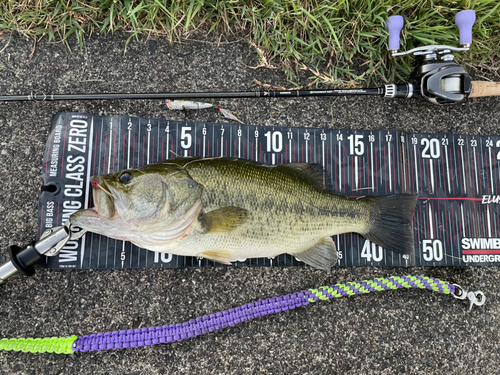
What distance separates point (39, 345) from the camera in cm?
217

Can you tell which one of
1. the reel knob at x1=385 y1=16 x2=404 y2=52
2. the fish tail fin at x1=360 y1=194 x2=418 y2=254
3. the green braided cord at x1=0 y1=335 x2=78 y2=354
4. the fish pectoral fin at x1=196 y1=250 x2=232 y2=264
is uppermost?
the reel knob at x1=385 y1=16 x2=404 y2=52

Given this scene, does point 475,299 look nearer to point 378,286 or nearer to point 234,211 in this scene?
point 378,286

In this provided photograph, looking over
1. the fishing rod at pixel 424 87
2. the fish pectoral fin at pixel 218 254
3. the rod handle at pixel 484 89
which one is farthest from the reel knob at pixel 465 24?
the fish pectoral fin at pixel 218 254

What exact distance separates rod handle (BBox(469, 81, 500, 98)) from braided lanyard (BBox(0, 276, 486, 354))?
1.47m

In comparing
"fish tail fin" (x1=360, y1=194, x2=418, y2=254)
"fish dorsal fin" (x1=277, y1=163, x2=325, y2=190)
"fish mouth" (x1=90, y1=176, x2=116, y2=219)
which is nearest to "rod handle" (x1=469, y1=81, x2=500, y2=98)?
"fish tail fin" (x1=360, y1=194, x2=418, y2=254)

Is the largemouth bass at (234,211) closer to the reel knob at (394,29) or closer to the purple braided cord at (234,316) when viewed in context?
the purple braided cord at (234,316)

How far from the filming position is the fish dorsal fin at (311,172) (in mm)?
2283

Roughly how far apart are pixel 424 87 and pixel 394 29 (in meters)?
0.49

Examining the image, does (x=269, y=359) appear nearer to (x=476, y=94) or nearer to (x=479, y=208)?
(x=479, y=208)

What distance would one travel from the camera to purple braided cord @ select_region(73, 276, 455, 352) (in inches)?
87.0

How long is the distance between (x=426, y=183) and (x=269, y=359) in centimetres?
182

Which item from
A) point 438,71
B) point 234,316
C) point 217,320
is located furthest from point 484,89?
point 217,320

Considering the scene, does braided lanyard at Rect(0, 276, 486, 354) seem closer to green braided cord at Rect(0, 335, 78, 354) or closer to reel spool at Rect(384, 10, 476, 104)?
green braided cord at Rect(0, 335, 78, 354)

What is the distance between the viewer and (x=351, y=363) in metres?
2.39
